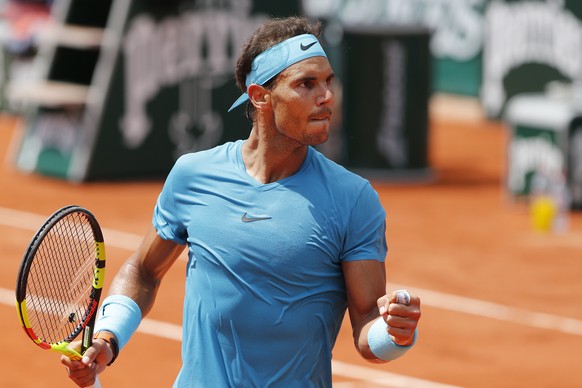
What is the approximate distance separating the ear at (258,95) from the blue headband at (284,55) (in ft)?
0.06

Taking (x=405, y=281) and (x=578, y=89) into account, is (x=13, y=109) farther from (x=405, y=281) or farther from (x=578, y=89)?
(x=405, y=281)

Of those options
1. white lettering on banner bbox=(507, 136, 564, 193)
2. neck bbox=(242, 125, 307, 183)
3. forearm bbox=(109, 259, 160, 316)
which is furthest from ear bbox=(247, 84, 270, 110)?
white lettering on banner bbox=(507, 136, 564, 193)

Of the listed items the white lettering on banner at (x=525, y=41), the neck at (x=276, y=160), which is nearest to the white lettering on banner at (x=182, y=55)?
the white lettering on banner at (x=525, y=41)

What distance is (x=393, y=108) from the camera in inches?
634

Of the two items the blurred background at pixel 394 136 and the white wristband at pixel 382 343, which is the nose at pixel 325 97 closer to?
the white wristband at pixel 382 343

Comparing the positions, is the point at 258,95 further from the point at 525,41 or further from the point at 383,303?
the point at 525,41

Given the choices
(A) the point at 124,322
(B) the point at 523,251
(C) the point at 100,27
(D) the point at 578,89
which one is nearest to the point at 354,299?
(A) the point at 124,322

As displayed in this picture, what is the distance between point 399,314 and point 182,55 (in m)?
12.6

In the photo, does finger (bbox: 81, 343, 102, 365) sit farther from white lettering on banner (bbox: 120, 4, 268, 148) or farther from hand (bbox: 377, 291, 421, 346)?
white lettering on banner (bbox: 120, 4, 268, 148)

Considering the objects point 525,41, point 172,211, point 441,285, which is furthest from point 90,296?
point 525,41

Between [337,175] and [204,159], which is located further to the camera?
[204,159]

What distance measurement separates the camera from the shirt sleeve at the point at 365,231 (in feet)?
12.6

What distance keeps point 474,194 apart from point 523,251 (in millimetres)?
3238

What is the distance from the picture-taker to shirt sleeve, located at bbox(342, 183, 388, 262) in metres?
3.83
